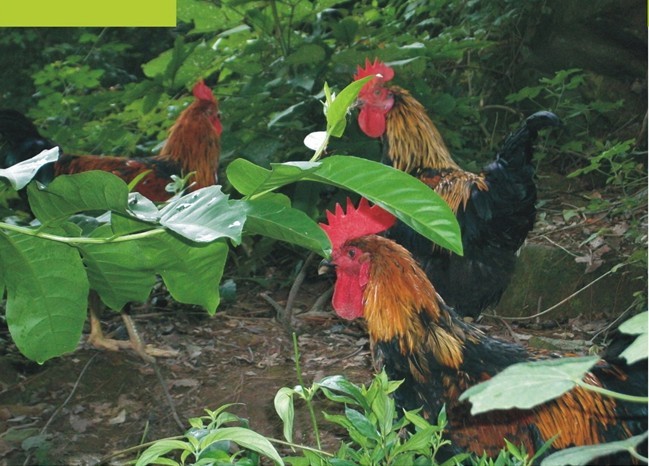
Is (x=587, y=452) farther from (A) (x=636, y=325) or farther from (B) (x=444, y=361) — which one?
(B) (x=444, y=361)

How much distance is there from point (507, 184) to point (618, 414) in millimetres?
1416

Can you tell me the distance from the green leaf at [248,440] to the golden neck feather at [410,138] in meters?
2.46

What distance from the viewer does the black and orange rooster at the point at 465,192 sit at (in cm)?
306

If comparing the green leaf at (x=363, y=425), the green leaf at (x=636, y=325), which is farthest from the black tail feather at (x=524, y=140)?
the green leaf at (x=636, y=325)

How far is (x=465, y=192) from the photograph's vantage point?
3.17 m

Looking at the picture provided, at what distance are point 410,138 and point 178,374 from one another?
1.45 meters

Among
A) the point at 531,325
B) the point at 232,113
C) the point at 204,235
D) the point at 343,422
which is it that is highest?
the point at 204,235

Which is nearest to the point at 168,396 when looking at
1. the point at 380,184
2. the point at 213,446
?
A: the point at 213,446

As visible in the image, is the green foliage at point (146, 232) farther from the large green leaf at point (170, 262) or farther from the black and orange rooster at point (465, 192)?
the black and orange rooster at point (465, 192)

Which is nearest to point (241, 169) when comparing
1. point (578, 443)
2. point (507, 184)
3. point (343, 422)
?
point (343, 422)

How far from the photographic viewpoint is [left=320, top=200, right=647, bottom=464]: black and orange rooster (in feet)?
5.81

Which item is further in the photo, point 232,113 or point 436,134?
point 232,113

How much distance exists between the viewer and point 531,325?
3689 millimetres

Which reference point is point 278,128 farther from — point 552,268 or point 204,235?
point 204,235
